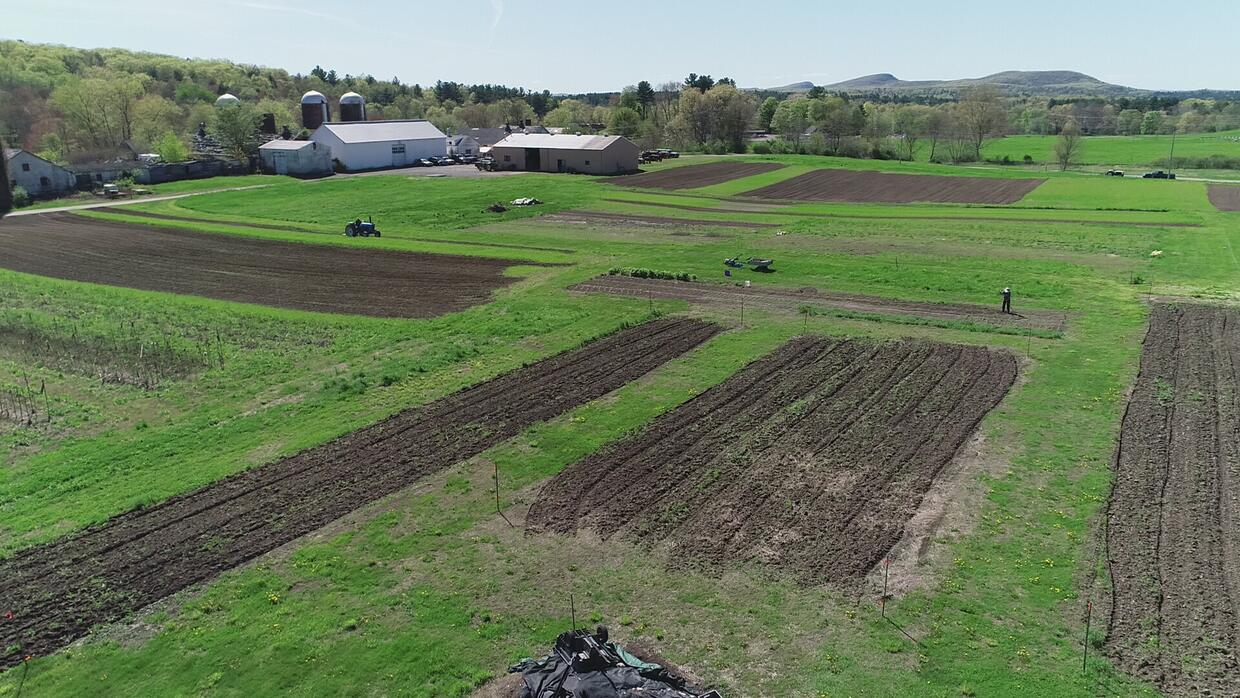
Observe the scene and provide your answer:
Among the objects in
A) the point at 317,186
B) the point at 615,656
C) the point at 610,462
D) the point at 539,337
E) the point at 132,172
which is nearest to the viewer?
the point at 615,656

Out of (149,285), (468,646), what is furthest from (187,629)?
(149,285)

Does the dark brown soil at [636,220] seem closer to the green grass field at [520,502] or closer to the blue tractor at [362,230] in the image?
the blue tractor at [362,230]

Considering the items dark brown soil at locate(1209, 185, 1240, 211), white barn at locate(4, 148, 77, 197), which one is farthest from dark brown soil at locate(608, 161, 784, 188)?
white barn at locate(4, 148, 77, 197)

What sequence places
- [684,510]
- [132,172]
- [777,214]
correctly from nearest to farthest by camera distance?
[684,510] → [777,214] → [132,172]

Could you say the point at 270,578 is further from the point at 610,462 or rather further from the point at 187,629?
the point at 610,462

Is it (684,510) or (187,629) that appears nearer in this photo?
(187,629)

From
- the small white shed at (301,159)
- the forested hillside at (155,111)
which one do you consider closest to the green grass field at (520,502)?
the small white shed at (301,159)
